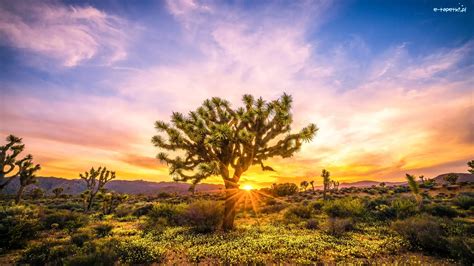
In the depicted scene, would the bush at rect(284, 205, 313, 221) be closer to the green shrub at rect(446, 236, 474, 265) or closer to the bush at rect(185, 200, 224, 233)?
the bush at rect(185, 200, 224, 233)

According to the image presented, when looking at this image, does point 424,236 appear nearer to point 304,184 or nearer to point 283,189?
point 283,189

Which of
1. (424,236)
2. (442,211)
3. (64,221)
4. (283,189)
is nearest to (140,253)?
(424,236)

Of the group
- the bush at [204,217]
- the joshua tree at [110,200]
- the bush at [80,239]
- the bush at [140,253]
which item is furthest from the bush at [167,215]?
the joshua tree at [110,200]

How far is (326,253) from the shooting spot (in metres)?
8.10

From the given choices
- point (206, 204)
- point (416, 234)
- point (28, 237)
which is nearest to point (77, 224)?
point (28, 237)

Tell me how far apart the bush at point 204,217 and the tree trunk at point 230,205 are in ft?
2.54

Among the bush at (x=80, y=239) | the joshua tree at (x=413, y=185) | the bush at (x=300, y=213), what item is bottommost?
the bush at (x=80, y=239)

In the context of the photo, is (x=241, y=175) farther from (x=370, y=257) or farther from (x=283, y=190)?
(x=283, y=190)

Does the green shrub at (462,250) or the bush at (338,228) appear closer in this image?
the green shrub at (462,250)

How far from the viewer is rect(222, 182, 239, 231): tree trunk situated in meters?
12.8

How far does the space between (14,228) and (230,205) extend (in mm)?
10120

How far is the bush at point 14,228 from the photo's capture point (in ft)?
31.8

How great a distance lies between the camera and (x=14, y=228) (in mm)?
10086

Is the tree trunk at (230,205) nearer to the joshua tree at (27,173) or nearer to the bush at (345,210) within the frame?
the bush at (345,210)
